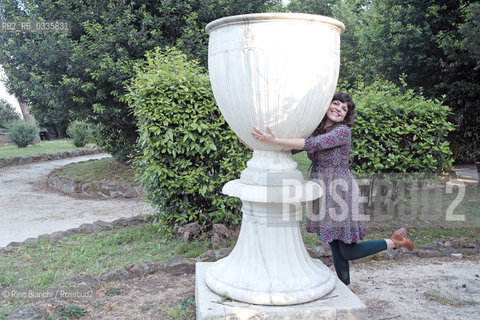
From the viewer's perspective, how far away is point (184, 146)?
4.07 meters

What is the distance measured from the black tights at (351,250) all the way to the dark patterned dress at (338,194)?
0.08 metres

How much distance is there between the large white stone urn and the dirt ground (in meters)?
0.48

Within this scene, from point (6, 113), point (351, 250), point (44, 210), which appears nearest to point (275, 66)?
point (351, 250)

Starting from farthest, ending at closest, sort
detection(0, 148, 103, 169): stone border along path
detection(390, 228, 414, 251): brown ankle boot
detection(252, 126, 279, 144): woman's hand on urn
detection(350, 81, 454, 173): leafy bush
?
detection(0, 148, 103, 169): stone border along path → detection(350, 81, 454, 173): leafy bush → detection(390, 228, 414, 251): brown ankle boot → detection(252, 126, 279, 144): woman's hand on urn

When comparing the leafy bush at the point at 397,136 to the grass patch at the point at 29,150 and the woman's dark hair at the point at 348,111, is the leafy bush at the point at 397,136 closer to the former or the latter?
the woman's dark hair at the point at 348,111

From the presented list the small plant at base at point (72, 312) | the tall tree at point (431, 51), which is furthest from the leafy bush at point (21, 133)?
the small plant at base at point (72, 312)

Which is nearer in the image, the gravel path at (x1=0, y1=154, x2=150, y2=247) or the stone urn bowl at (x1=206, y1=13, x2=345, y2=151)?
the stone urn bowl at (x1=206, y1=13, x2=345, y2=151)

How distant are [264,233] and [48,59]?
6.30 metres

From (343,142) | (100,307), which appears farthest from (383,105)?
(100,307)

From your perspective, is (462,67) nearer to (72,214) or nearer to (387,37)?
(387,37)

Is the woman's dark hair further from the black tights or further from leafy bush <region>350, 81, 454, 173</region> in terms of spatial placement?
leafy bush <region>350, 81, 454, 173</region>

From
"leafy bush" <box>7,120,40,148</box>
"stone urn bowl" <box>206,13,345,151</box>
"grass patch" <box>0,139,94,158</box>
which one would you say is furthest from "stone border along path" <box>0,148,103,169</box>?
"stone urn bowl" <box>206,13,345,151</box>

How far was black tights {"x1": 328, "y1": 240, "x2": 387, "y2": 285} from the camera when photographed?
2.55m

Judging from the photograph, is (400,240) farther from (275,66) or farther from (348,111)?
(275,66)
